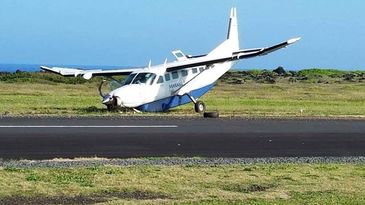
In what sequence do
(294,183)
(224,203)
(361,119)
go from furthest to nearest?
(361,119) < (294,183) < (224,203)

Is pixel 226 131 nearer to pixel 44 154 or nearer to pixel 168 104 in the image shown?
pixel 44 154

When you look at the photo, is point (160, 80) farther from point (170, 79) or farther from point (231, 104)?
point (231, 104)

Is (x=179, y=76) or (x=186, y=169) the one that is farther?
(x=179, y=76)

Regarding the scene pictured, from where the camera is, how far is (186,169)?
12.4 meters

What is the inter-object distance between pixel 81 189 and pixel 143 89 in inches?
811

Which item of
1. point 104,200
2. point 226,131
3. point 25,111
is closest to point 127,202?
point 104,200

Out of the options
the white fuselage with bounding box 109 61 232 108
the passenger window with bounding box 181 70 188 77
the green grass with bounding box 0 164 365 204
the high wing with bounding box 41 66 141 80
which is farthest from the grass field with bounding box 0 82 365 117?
the green grass with bounding box 0 164 365 204

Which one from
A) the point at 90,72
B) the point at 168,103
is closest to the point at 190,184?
the point at 168,103

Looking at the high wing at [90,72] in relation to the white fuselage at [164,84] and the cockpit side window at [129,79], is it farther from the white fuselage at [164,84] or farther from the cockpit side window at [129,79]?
the white fuselage at [164,84]

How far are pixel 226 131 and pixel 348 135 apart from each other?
3113mm

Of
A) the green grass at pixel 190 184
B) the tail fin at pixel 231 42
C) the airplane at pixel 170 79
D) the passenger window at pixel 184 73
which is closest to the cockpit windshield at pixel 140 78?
the airplane at pixel 170 79

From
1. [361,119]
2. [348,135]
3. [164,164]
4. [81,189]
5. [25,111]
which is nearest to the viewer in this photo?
[81,189]

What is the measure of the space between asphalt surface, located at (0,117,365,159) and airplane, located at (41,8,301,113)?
18.6 feet

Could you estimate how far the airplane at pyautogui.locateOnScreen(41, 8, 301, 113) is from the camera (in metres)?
30.4
